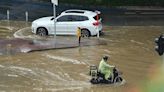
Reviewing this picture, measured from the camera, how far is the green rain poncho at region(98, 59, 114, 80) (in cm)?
1869

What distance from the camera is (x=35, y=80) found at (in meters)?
19.6

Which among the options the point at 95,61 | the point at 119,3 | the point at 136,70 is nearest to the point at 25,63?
the point at 95,61

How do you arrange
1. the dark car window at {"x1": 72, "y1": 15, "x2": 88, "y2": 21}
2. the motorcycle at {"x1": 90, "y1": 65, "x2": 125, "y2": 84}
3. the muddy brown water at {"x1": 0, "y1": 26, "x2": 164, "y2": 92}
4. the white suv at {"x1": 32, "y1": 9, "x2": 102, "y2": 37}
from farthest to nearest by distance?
the dark car window at {"x1": 72, "y1": 15, "x2": 88, "y2": 21}, the white suv at {"x1": 32, "y1": 9, "x2": 102, "y2": 37}, the motorcycle at {"x1": 90, "y1": 65, "x2": 125, "y2": 84}, the muddy brown water at {"x1": 0, "y1": 26, "x2": 164, "y2": 92}

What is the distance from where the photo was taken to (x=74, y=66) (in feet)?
71.1

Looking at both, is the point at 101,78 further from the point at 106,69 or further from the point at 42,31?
the point at 42,31

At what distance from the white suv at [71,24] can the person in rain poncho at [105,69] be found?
987 centimetres

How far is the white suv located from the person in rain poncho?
32.4 feet

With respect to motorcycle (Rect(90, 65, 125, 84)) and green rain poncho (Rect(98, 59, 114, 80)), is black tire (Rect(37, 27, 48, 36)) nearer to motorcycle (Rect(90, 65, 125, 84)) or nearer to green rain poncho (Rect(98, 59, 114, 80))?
motorcycle (Rect(90, 65, 125, 84))

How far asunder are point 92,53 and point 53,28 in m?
5.47

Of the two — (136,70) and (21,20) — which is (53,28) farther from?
(136,70)

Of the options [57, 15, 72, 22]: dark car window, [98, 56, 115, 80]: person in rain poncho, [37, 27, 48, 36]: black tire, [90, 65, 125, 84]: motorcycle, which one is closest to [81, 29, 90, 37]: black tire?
[57, 15, 72, 22]: dark car window

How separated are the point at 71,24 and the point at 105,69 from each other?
1053 cm

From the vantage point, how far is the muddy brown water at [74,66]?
18828mm

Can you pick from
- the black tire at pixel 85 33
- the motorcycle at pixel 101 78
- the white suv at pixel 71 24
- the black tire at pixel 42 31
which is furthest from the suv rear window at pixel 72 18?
the motorcycle at pixel 101 78
